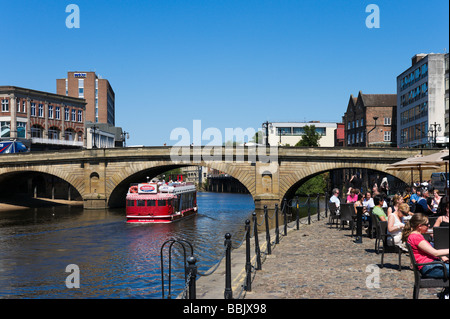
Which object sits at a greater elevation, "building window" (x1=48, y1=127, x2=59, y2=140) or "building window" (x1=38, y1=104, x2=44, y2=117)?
"building window" (x1=38, y1=104, x2=44, y2=117)

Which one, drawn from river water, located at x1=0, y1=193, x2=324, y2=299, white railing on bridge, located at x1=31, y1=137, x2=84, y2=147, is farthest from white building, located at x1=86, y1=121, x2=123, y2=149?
river water, located at x1=0, y1=193, x2=324, y2=299

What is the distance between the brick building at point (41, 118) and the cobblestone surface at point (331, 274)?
62.4 m

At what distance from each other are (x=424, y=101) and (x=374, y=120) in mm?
21024

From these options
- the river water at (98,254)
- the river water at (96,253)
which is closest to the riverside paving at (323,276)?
the river water at (98,254)

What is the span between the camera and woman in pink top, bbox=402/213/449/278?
29.4ft

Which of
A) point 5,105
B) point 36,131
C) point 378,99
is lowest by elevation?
point 36,131

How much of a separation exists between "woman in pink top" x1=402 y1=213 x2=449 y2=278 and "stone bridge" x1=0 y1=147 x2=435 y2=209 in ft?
118

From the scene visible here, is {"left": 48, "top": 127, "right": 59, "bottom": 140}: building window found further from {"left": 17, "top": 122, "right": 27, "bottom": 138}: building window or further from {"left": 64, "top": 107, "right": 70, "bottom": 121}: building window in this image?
{"left": 17, "top": 122, "right": 27, "bottom": 138}: building window

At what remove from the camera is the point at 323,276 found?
12.1m

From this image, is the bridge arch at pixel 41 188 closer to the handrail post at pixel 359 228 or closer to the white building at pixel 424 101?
the white building at pixel 424 101

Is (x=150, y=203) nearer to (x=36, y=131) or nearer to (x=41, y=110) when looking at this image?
(x=36, y=131)

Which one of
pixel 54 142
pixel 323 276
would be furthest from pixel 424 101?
pixel 323 276

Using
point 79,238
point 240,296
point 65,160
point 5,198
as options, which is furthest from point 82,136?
point 240,296
